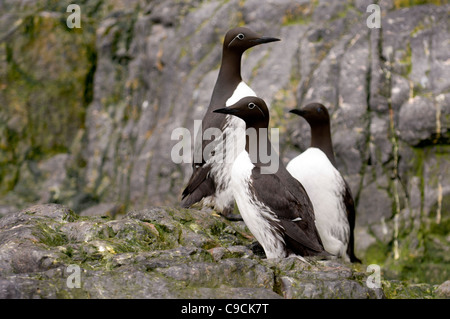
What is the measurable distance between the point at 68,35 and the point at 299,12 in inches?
165

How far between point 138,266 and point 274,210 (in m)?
1.29

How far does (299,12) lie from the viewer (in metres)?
9.98

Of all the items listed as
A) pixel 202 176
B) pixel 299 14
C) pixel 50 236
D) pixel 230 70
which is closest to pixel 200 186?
pixel 202 176

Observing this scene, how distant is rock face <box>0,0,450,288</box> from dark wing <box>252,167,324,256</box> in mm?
3877

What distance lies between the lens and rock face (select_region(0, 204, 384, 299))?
3545mm

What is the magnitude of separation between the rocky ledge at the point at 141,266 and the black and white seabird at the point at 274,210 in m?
0.29

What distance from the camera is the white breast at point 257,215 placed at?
15.7 feet

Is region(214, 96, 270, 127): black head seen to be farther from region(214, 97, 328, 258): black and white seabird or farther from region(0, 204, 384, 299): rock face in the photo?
region(0, 204, 384, 299): rock face

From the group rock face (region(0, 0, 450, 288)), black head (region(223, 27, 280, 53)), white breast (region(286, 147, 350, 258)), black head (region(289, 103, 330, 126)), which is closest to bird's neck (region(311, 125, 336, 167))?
black head (region(289, 103, 330, 126))

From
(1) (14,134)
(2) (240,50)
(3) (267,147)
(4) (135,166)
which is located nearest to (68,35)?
(1) (14,134)

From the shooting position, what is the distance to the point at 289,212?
479 cm

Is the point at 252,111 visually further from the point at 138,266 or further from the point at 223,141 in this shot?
the point at 138,266

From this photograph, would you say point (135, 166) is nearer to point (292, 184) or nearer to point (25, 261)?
point (292, 184)

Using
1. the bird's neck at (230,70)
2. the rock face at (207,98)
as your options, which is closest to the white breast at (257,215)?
the bird's neck at (230,70)
